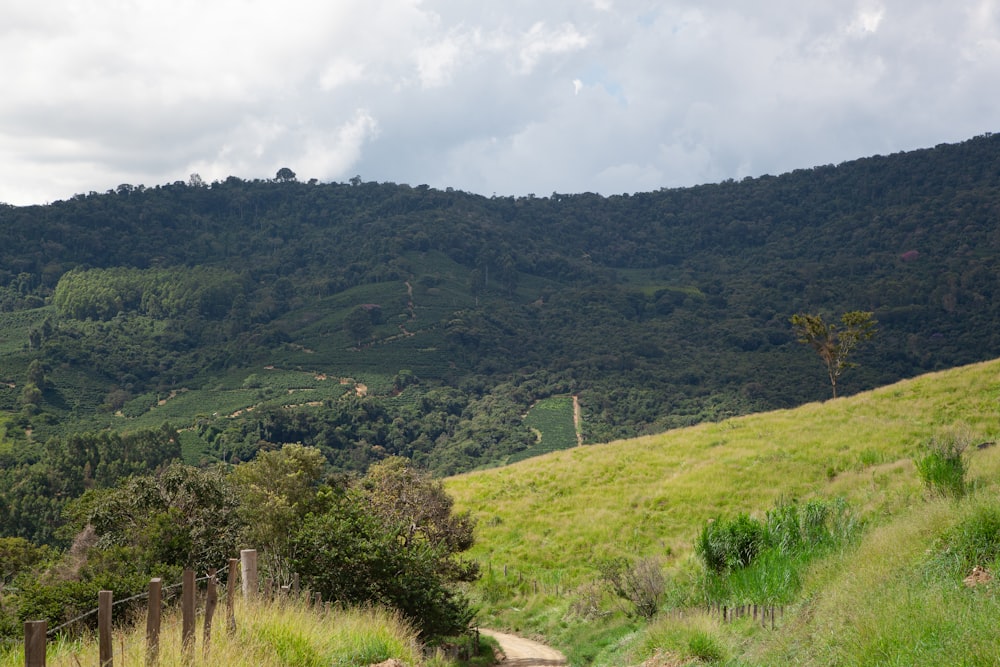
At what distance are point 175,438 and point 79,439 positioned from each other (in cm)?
1539

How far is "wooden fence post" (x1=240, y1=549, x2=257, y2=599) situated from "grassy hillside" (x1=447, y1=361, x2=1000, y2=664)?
6.00 meters

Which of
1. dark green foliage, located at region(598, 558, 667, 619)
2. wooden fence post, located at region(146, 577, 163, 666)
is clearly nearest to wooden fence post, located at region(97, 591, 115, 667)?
wooden fence post, located at region(146, 577, 163, 666)

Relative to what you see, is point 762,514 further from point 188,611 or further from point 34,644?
point 34,644

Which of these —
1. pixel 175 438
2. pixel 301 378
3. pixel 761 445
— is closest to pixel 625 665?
pixel 761 445

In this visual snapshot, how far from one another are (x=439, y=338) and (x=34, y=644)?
148949 mm

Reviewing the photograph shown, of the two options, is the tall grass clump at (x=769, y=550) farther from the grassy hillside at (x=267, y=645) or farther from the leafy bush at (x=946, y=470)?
the grassy hillside at (x=267, y=645)

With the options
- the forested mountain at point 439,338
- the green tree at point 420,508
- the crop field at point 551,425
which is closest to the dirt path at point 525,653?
the green tree at point 420,508

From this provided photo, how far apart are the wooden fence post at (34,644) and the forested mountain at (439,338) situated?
78046 mm

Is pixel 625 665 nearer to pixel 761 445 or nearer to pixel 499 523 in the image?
pixel 499 523

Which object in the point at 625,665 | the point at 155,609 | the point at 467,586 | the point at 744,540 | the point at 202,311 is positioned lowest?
the point at 467,586

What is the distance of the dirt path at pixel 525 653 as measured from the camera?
1898 centimetres

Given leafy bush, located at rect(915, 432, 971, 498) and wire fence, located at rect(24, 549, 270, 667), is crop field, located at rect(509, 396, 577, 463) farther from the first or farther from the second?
wire fence, located at rect(24, 549, 270, 667)

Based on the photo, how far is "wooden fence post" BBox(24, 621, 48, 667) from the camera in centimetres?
529

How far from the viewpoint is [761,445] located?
109 ft
